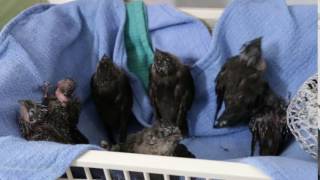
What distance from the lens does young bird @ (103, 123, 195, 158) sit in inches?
35.6

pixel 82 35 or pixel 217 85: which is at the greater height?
pixel 82 35

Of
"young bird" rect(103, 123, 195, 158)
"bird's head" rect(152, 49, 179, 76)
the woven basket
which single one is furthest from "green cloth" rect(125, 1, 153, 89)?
the woven basket

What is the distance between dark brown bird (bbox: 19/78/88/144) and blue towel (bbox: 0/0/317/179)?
4cm

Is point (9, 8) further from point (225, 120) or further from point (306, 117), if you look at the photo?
point (306, 117)

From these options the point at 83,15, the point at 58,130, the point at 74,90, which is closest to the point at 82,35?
the point at 83,15

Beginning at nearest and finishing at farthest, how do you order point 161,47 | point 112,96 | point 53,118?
point 53,118
point 112,96
point 161,47

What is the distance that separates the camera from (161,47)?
3.85 ft

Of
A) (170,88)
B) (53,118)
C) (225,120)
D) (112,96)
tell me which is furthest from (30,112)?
(225,120)

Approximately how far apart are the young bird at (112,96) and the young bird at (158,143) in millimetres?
135

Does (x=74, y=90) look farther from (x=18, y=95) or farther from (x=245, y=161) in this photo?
(x=245, y=161)

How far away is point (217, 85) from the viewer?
1063 millimetres

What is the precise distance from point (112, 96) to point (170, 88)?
140 mm

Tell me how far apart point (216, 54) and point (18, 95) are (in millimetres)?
476

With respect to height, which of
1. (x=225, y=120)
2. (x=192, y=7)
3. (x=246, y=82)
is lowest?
(x=225, y=120)
